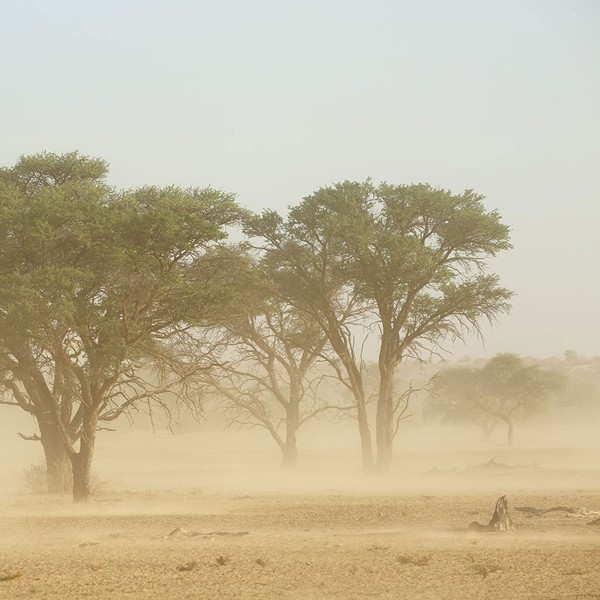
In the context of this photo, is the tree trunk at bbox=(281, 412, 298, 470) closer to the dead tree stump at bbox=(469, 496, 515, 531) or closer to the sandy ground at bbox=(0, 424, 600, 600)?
the sandy ground at bbox=(0, 424, 600, 600)

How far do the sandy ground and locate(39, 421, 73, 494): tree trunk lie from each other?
1.10m

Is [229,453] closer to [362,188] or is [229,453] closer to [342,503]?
[362,188]

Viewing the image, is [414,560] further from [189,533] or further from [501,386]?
[501,386]

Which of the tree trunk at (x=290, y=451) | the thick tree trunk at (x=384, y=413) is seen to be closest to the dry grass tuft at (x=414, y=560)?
the thick tree trunk at (x=384, y=413)

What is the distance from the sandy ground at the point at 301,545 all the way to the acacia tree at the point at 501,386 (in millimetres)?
38031

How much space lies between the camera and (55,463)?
29141 mm

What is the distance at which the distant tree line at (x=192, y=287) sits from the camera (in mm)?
23922

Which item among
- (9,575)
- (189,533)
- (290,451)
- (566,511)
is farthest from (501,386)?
(9,575)

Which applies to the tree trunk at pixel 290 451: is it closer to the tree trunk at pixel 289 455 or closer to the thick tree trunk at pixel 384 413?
the tree trunk at pixel 289 455

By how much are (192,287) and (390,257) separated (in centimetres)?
1182

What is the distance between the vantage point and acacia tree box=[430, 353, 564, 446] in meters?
69.9

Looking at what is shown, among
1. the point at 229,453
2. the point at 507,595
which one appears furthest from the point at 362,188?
the point at 229,453

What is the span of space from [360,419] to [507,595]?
25.2 meters

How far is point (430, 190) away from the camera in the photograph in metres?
34.6
